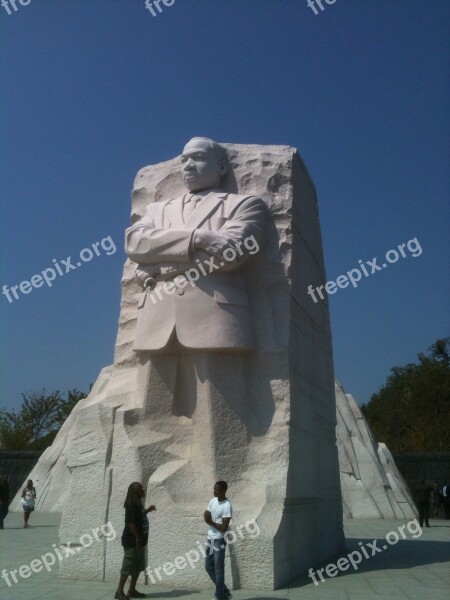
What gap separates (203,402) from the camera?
297 inches

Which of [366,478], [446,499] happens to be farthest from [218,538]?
[446,499]

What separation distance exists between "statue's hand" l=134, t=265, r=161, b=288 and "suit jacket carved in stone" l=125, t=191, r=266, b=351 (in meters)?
0.01

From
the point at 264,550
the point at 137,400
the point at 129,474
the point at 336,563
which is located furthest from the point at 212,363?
the point at 336,563

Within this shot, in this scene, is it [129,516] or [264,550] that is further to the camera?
[264,550]

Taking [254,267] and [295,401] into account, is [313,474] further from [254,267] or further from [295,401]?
[254,267]

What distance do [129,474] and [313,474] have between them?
8.39 ft

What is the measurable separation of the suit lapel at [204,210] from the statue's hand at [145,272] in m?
0.63

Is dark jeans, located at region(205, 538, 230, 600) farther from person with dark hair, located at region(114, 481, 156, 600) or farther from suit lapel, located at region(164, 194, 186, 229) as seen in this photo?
suit lapel, located at region(164, 194, 186, 229)

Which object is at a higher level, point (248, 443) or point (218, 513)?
point (248, 443)

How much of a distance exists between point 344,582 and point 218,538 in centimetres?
214

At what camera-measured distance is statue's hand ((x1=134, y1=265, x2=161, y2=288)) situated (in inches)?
310

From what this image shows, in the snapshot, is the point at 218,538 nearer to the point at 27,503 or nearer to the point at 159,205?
the point at 159,205

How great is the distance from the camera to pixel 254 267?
809cm

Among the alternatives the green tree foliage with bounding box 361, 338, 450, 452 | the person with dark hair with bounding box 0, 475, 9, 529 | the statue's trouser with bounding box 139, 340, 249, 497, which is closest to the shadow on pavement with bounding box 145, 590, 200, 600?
the statue's trouser with bounding box 139, 340, 249, 497
